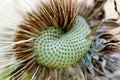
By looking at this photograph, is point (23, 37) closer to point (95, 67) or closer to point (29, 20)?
point (29, 20)

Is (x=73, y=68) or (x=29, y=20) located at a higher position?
(x=29, y=20)

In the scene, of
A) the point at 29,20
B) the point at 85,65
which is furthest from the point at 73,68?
the point at 29,20

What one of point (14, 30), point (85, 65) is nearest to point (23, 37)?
point (14, 30)
